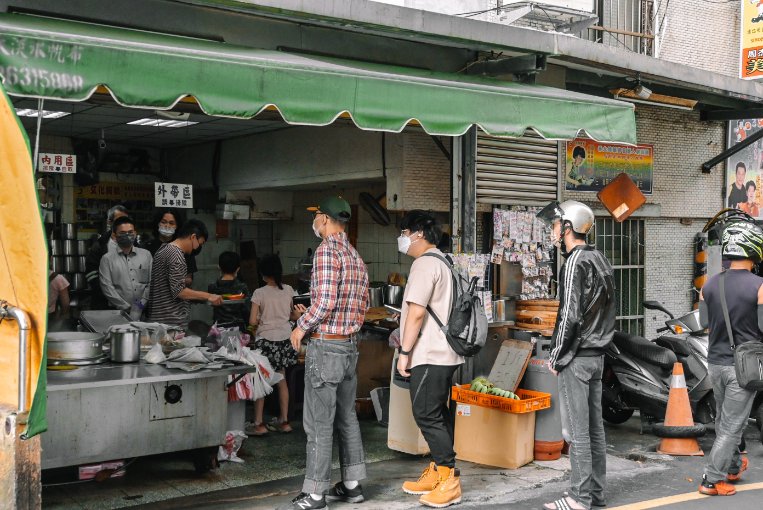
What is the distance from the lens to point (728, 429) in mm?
6410

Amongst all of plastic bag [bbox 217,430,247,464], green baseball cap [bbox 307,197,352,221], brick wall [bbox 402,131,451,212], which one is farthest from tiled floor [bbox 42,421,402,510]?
brick wall [bbox 402,131,451,212]

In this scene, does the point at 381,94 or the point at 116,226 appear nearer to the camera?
the point at 381,94

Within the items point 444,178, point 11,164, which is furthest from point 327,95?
point 444,178

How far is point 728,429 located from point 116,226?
21.1ft

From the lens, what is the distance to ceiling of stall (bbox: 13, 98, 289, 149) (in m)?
10.6

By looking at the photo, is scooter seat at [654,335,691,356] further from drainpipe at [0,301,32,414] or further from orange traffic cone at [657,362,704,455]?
drainpipe at [0,301,32,414]

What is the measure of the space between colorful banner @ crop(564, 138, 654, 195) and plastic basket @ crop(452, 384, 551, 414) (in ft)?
12.9

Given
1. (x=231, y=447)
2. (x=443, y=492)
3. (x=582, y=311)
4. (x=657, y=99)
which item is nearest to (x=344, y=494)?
(x=443, y=492)

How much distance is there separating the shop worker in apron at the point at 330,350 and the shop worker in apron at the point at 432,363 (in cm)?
40

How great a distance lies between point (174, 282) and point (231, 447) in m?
1.79

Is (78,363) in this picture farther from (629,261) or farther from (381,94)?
(629,261)

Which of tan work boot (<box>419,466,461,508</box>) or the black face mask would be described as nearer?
tan work boot (<box>419,466,461,508</box>)

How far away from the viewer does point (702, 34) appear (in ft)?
46.2

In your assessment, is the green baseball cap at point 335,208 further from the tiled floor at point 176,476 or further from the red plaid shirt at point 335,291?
the tiled floor at point 176,476
